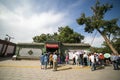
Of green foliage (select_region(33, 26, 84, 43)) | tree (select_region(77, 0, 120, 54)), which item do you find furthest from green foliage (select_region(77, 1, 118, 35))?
green foliage (select_region(33, 26, 84, 43))

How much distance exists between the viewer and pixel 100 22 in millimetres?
24203

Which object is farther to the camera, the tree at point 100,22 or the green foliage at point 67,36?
the green foliage at point 67,36

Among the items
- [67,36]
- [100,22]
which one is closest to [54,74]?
[100,22]

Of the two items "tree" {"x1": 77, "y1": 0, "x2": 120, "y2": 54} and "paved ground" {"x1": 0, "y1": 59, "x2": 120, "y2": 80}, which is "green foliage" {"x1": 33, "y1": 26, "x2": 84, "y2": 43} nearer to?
"tree" {"x1": 77, "y1": 0, "x2": 120, "y2": 54}

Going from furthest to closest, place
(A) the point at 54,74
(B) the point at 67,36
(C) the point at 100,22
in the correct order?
(B) the point at 67,36 → (C) the point at 100,22 → (A) the point at 54,74

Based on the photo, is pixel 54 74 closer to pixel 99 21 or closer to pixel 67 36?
pixel 99 21

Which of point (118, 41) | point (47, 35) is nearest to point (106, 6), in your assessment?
point (118, 41)

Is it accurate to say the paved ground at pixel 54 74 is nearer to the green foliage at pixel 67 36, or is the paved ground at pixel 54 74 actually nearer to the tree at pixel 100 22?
the tree at pixel 100 22

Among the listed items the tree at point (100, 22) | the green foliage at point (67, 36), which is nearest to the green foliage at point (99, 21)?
the tree at point (100, 22)

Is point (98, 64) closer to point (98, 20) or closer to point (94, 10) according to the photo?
point (98, 20)

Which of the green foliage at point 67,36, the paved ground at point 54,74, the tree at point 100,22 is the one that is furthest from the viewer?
the green foliage at point 67,36

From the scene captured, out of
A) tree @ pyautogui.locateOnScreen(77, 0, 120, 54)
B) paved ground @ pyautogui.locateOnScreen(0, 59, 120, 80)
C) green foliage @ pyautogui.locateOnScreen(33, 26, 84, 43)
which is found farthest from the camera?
green foliage @ pyautogui.locateOnScreen(33, 26, 84, 43)

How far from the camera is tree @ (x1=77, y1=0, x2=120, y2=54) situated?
24.4 m

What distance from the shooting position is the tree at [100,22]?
24427mm
